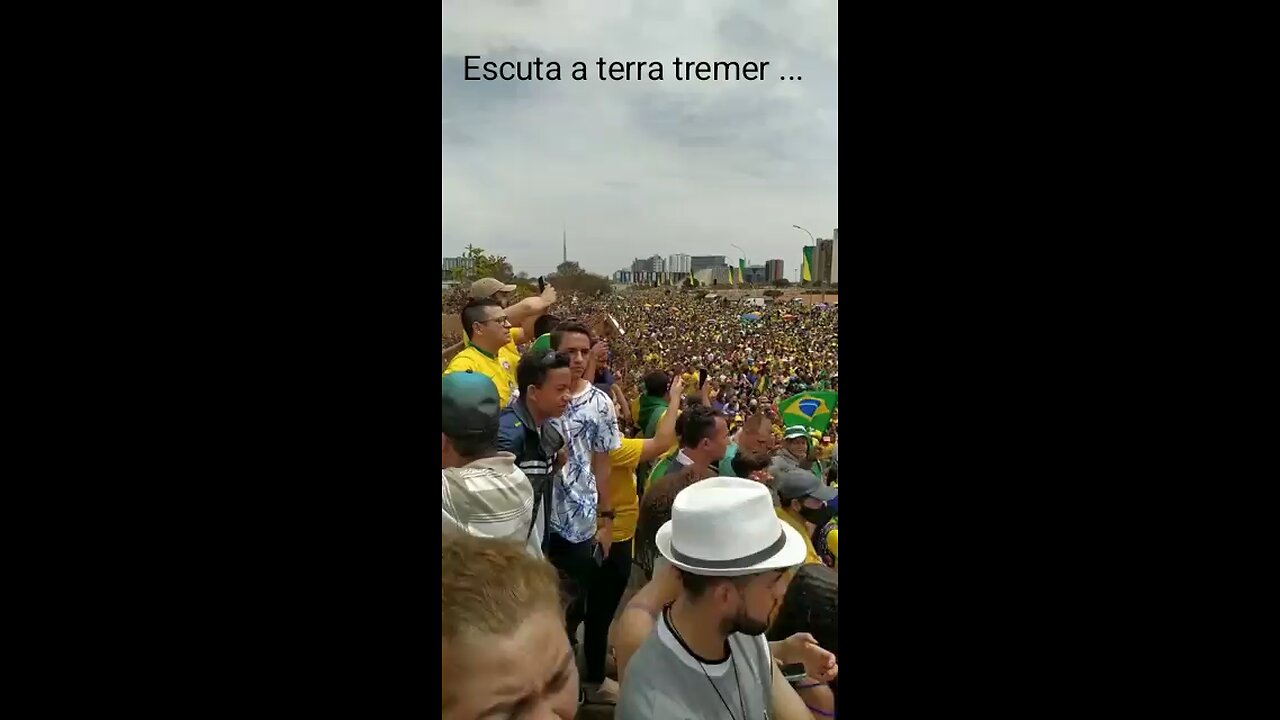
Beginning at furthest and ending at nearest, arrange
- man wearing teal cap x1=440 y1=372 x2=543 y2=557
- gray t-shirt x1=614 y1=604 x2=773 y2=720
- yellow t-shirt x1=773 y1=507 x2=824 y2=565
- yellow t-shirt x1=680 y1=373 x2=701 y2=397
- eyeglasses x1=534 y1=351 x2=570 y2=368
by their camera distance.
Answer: yellow t-shirt x1=680 y1=373 x2=701 y2=397
eyeglasses x1=534 y1=351 x2=570 y2=368
yellow t-shirt x1=773 y1=507 x2=824 y2=565
man wearing teal cap x1=440 y1=372 x2=543 y2=557
gray t-shirt x1=614 y1=604 x2=773 y2=720

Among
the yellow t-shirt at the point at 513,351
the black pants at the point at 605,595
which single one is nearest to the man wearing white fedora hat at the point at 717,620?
the black pants at the point at 605,595

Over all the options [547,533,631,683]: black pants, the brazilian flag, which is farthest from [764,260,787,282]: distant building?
[547,533,631,683]: black pants

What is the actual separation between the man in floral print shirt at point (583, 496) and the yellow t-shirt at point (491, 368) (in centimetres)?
14

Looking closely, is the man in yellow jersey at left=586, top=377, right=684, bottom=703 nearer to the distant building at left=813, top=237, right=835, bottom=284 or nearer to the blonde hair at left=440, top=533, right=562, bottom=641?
the blonde hair at left=440, top=533, right=562, bottom=641

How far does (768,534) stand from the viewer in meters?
1.93

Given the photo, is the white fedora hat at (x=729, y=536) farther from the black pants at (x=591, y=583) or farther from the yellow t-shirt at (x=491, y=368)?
the yellow t-shirt at (x=491, y=368)

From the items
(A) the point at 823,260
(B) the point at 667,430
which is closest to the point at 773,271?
(A) the point at 823,260

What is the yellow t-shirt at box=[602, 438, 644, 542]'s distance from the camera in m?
2.24

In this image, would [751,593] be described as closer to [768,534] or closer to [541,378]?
[768,534]

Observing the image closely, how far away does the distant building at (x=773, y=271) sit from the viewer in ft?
7.06

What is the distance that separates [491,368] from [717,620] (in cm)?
80

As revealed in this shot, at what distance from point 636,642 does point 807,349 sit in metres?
0.82

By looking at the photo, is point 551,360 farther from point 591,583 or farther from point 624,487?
point 591,583

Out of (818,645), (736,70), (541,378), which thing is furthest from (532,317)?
(818,645)
